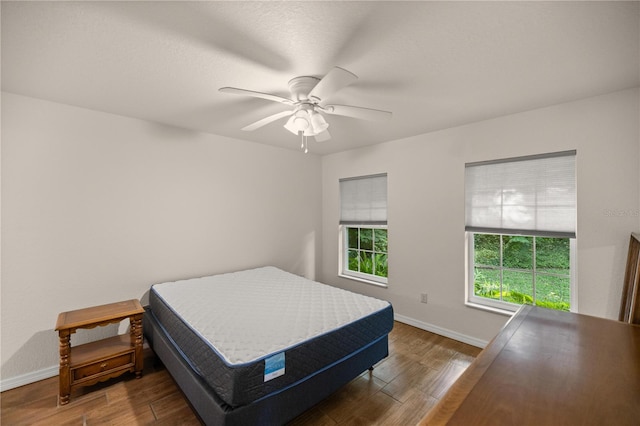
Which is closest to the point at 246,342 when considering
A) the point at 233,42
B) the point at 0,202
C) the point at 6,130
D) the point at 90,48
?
the point at 233,42

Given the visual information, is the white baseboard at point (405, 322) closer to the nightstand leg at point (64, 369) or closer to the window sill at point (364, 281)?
the window sill at point (364, 281)

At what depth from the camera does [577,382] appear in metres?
0.77

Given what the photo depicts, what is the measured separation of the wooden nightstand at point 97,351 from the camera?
198 centimetres

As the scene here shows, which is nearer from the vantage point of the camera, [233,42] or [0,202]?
[233,42]

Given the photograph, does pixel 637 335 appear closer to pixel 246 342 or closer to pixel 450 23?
pixel 450 23

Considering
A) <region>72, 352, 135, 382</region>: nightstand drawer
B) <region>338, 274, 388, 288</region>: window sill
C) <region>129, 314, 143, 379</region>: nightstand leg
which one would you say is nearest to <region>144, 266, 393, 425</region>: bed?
<region>129, 314, 143, 379</region>: nightstand leg

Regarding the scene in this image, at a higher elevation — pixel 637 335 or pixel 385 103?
pixel 385 103

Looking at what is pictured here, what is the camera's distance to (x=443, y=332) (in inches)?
121

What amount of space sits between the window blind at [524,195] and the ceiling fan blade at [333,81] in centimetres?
206

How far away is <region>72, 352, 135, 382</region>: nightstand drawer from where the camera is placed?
2.04 meters

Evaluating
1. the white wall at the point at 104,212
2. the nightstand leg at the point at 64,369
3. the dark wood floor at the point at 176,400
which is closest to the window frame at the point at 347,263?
the white wall at the point at 104,212

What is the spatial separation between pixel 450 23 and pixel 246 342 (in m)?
2.15

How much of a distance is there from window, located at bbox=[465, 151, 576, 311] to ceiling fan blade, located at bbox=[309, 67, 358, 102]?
81.5 inches

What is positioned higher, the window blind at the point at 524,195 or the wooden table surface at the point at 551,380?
the window blind at the point at 524,195
